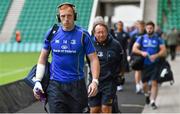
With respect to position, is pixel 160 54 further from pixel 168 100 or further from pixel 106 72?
pixel 106 72

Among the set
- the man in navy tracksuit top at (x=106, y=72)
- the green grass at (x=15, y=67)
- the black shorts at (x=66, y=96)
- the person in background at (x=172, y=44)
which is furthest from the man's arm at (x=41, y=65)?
the person in background at (x=172, y=44)

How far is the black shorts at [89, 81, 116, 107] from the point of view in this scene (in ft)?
24.3

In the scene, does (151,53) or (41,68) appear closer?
(41,68)

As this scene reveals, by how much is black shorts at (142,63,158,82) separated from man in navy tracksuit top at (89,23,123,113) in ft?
11.4

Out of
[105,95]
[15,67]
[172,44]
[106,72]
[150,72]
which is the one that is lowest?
[15,67]

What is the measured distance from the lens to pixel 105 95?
7438mm

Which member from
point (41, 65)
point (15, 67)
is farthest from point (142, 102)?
point (15, 67)

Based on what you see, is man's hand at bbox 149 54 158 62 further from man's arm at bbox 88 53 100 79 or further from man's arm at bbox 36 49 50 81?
man's arm at bbox 36 49 50 81

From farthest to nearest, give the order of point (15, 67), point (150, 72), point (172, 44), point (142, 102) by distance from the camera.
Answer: point (172, 44) < point (15, 67) < point (142, 102) < point (150, 72)

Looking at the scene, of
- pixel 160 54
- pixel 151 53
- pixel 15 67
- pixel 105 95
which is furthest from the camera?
pixel 15 67

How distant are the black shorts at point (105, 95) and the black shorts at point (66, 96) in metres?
1.79

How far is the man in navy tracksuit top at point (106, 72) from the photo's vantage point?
24.3 feet

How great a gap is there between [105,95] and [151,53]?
3.66 m

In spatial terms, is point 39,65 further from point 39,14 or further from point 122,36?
point 39,14
